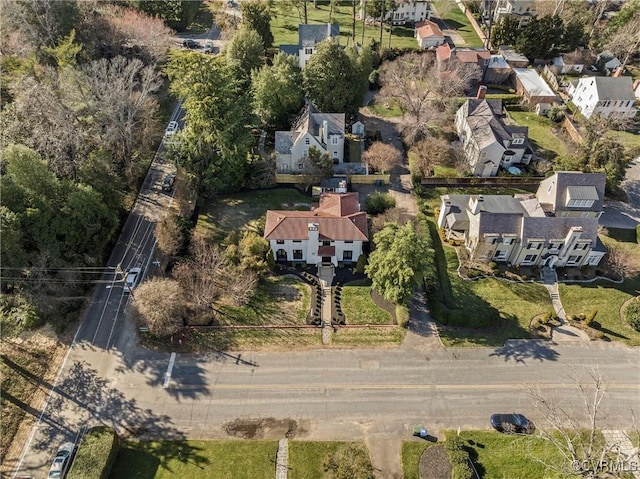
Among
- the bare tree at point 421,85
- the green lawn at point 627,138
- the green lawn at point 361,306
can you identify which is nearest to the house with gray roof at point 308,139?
the bare tree at point 421,85

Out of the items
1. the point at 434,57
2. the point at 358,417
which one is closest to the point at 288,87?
the point at 434,57

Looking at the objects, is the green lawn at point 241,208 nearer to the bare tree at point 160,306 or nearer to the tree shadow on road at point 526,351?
the bare tree at point 160,306

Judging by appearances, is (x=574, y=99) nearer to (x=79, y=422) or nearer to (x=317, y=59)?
(x=317, y=59)

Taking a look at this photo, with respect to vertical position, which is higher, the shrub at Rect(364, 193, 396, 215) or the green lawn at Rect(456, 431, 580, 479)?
the shrub at Rect(364, 193, 396, 215)

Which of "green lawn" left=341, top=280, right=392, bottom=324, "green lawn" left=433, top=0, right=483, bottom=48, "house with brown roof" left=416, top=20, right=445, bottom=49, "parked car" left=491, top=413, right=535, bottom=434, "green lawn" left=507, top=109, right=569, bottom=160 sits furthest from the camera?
"green lawn" left=433, top=0, right=483, bottom=48

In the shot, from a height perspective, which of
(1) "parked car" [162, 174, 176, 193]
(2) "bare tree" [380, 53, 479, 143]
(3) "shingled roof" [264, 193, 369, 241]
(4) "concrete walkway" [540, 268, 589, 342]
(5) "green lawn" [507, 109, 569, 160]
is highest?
(2) "bare tree" [380, 53, 479, 143]

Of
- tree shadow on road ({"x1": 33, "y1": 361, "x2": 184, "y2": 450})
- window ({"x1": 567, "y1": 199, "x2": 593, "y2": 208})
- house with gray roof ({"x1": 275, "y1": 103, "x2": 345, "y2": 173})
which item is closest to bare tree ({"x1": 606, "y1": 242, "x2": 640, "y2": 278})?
window ({"x1": 567, "y1": 199, "x2": 593, "y2": 208})

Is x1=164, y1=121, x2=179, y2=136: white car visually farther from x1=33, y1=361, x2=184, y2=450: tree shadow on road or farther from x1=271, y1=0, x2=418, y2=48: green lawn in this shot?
x1=33, y1=361, x2=184, y2=450: tree shadow on road

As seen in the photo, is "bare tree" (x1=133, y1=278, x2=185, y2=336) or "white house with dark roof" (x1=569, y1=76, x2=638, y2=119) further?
"white house with dark roof" (x1=569, y1=76, x2=638, y2=119)
